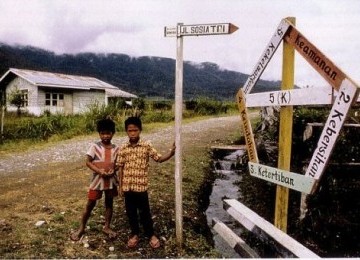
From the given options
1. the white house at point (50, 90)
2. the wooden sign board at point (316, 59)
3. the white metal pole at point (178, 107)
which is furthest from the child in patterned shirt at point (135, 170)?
the white house at point (50, 90)

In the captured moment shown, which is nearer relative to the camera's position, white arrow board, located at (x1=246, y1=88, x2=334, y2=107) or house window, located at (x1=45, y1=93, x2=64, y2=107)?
white arrow board, located at (x1=246, y1=88, x2=334, y2=107)

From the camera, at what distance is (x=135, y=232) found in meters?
4.69

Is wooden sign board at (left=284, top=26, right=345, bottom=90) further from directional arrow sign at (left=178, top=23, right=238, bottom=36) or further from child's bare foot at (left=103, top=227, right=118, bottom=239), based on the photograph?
child's bare foot at (left=103, top=227, right=118, bottom=239)

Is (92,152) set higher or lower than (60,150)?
higher

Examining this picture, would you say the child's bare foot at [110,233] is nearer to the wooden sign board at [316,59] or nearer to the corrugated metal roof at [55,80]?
the wooden sign board at [316,59]

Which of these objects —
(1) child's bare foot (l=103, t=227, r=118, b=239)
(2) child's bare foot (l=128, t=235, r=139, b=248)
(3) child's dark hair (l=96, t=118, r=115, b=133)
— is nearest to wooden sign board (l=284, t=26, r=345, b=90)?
(3) child's dark hair (l=96, t=118, r=115, b=133)

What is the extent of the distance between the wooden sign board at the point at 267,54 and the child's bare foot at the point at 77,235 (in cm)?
242

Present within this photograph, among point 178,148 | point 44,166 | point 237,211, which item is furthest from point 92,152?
point 44,166

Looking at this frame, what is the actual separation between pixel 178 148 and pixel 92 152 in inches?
37.7

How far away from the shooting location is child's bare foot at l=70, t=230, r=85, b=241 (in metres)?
4.67

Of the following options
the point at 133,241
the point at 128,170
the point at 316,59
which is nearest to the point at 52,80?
the point at 128,170

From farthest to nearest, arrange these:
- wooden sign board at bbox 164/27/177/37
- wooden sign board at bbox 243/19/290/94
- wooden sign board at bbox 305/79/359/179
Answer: wooden sign board at bbox 164/27/177/37, wooden sign board at bbox 243/19/290/94, wooden sign board at bbox 305/79/359/179

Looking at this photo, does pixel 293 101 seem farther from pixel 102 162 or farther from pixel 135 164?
pixel 102 162

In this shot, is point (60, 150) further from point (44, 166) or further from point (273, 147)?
point (273, 147)
